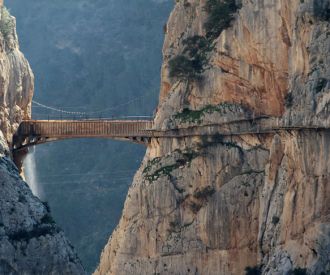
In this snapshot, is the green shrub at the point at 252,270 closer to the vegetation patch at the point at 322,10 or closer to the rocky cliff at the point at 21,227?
the rocky cliff at the point at 21,227

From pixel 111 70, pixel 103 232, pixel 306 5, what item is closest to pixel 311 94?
pixel 306 5

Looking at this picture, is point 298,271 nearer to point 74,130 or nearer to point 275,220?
point 275,220

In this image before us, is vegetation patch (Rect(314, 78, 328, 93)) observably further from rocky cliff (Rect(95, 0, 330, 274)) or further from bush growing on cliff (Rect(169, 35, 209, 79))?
bush growing on cliff (Rect(169, 35, 209, 79))

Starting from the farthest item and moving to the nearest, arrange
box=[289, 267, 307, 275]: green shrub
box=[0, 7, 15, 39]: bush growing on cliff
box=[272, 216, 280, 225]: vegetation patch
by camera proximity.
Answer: box=[0, 7, 15, 39]: bush growing on cliff → box=[272, 216, 280, 225]: vegetation patch → box=[289, 267, 307, 275]: green shrub

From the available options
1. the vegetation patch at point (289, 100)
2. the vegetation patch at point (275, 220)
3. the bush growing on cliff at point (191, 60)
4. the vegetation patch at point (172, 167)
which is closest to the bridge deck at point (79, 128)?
the bush growing on cliff at point (191, 60)

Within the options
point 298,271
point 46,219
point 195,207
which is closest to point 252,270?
point 195,207

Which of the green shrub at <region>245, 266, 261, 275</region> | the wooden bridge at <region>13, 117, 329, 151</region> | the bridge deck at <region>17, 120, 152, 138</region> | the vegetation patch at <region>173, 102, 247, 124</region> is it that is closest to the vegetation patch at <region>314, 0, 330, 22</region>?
the vegetation patch at <region>173, 102, 247, 124</region>

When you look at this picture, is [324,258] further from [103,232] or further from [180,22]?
[103,232]
